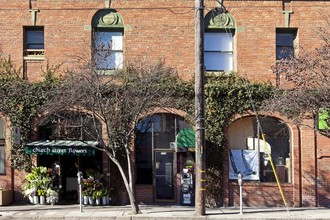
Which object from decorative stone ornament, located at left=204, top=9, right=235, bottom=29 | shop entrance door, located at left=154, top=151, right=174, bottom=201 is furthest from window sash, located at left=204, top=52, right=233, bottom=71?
shop entrance door, located at left=154, top=151, right=174, bottom=201

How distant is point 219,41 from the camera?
19.3m

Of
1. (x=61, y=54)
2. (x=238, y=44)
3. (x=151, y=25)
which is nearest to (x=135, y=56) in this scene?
(x=151, y=25)

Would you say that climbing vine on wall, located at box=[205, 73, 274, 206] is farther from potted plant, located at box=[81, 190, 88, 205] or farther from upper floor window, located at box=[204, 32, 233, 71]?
potted plant, located at box=[81, 190, 88, 205]

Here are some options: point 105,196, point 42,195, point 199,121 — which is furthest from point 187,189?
point 42,195

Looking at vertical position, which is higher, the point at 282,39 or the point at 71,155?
the point at 282,39

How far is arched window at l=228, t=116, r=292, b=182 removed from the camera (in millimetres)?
18703

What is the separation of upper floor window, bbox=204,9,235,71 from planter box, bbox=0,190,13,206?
30.5ft

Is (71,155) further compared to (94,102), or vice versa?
(71,155)

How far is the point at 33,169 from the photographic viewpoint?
18.1 meters

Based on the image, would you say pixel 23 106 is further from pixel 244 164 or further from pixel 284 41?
pixel 284 41

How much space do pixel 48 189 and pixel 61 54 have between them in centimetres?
542

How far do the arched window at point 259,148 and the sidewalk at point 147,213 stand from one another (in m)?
1.71

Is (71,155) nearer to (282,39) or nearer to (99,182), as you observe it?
(99,182)

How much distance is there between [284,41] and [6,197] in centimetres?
1278
